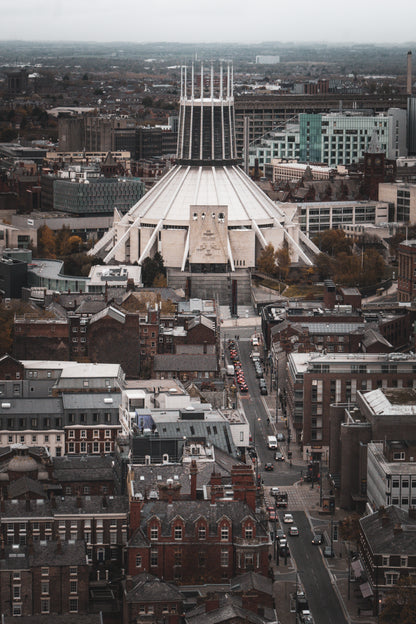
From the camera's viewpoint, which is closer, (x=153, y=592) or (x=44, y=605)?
(x=153, y=592)

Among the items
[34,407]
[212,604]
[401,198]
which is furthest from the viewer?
[401,198]

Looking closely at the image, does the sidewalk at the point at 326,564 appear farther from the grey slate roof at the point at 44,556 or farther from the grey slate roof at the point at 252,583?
the grey slate roof at the point at 44,556

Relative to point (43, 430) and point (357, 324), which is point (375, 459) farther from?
point (357, 324)

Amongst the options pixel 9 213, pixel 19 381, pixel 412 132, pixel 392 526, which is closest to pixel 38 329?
pixel 19 381

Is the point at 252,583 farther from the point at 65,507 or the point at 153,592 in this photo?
the point at 65,507

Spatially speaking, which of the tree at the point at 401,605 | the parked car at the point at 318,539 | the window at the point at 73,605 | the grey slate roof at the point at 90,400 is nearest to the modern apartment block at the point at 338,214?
the grey slate roof at the point at 90,400

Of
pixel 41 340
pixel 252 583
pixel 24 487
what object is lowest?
pixel 252 583

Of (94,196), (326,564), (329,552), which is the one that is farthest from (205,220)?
(326,564)

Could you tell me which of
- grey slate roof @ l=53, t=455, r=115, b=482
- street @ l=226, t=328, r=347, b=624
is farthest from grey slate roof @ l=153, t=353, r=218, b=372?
grey slate roof @ l=53, t=455, r=115, b=482
